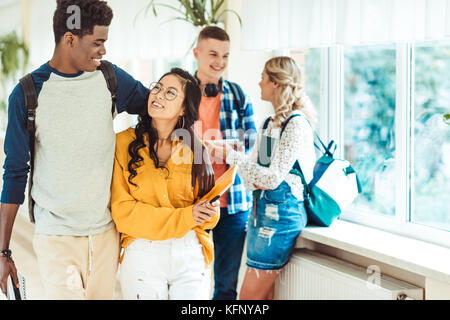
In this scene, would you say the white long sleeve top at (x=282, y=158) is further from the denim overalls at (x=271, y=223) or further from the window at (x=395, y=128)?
the window at (x=395, y=128)

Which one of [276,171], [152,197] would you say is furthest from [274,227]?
[152,197]

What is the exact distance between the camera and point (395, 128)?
7.52ft

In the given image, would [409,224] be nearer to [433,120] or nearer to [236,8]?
[433,120]

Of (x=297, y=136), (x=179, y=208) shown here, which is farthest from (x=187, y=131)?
(x=297, y=136)

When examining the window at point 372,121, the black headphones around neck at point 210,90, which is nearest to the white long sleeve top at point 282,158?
the black headphones around neck at point 210,90

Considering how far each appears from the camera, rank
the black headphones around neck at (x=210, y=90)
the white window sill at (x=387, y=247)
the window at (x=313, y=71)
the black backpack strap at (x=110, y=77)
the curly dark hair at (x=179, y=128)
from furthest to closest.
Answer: the window at (x=313, y=71) < the black headphones around neck at (x=210, y=90) < the white window sill at (x=387, y=247) < the curly dark hair at (x=179, y=128) < the black backpack strap at (x=110, y=77)

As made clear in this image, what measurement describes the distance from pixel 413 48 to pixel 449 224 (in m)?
0.79

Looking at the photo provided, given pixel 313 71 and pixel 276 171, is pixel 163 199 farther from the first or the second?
pixel 313 71

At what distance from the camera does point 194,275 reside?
5.31 feet

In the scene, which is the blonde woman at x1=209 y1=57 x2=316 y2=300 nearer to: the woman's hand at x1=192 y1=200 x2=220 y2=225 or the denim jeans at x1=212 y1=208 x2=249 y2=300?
the denim jeans at x1=212 y1=208 x2=249 y2=300

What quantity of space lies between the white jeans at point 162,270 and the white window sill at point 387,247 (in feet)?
2.69

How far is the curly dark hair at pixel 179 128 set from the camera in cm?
155

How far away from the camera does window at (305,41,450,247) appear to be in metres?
2.16

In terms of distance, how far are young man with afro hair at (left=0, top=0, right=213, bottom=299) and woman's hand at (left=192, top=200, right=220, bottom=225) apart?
0.10 meters
